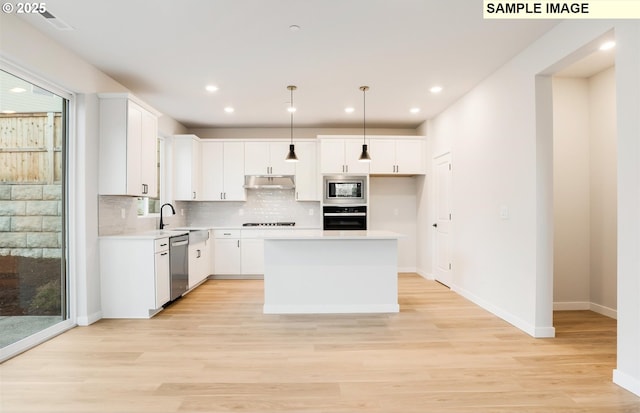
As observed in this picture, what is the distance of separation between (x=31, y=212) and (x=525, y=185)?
4.57m

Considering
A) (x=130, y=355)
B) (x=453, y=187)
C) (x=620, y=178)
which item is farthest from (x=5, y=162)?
(x=453, y=187)

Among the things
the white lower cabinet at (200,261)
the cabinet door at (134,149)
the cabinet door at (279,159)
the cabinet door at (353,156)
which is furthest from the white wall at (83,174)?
the cabinet door at (353,156)

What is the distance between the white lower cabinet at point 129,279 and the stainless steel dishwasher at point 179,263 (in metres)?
0.48

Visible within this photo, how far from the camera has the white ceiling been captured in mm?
2814

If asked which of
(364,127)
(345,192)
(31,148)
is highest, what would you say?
(364,127)

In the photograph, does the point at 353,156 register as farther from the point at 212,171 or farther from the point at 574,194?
the point at 574,194

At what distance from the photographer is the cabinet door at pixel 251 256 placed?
620 cm

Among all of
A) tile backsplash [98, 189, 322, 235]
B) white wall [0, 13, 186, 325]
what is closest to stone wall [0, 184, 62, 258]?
white wall [0, 13, 186, 325]

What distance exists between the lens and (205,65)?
3.87m

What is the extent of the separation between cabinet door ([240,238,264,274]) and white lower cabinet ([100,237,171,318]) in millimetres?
2263

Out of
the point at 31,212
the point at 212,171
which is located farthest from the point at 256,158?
the point at 31,212

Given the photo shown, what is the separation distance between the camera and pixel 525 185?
348 centimetres

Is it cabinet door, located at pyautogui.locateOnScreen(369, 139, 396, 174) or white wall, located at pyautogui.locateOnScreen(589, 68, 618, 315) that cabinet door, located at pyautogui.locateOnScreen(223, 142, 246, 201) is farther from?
white wall, located at pyautogui.locateOnScreen(589, 68, 618, 315)

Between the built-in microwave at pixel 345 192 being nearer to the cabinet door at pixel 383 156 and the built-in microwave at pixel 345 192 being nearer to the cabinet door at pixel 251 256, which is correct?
the cabinet door at pixel 383 156
